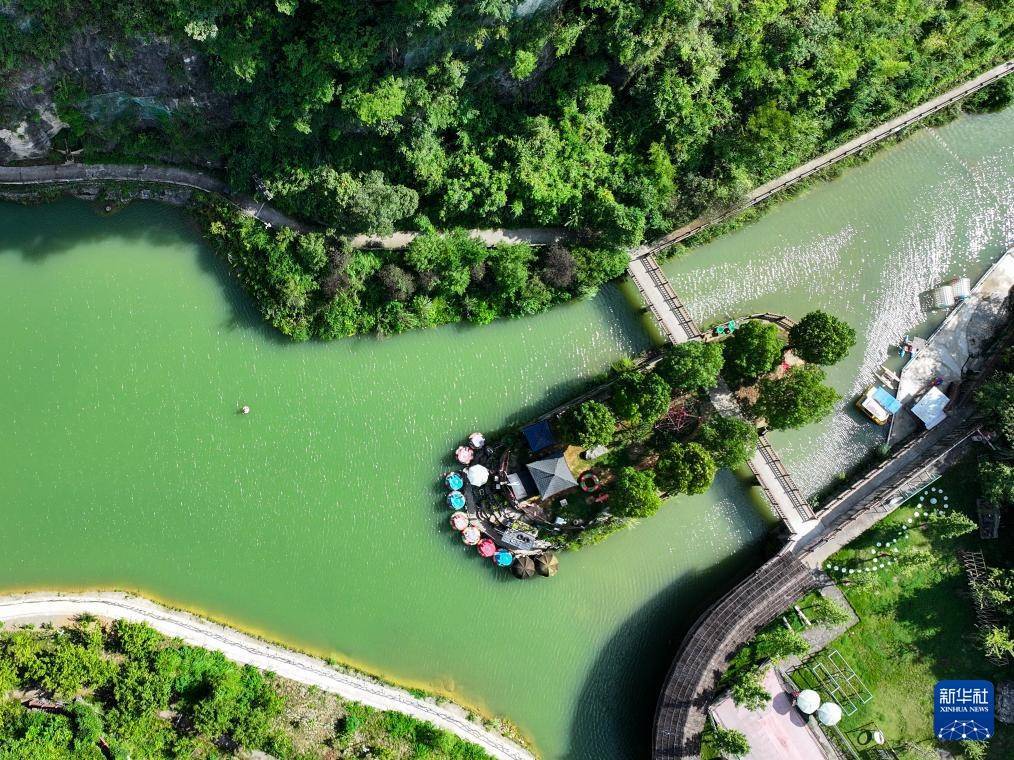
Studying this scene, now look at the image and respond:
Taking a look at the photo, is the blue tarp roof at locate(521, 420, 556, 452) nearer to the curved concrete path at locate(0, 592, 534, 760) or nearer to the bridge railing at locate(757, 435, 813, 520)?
the bridge railing at locate(757, 435, 813, 520)

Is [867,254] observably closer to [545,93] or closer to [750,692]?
[545,93]

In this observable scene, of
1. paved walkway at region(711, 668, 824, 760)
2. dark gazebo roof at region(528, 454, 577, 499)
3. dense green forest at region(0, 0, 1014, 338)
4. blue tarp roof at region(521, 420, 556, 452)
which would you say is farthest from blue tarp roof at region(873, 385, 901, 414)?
blue tarp roof at region(521, 420, 556, 452)

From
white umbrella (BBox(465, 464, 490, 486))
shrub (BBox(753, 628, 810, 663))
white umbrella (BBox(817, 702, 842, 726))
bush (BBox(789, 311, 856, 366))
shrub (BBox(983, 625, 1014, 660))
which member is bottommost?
shrub (BBox(983, 625, 1014, 660))

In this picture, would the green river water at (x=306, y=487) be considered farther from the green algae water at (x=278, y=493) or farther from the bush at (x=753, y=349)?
the bush at (x=753, y=349)

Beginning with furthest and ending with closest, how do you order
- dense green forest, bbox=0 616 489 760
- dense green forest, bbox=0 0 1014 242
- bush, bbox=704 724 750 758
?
dense green forest, bbox=0 616 489 760 < bush, bbox=704 724 750 758 < dense green forest, bbox=0 0 1014 242

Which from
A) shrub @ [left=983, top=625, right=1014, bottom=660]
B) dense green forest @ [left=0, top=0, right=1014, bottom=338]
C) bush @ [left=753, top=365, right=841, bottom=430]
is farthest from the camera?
shrub @ [left=983, top=625, right=1014, bottom=660]

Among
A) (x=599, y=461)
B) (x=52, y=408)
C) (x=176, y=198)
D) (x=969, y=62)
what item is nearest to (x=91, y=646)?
(x=52, y=408)

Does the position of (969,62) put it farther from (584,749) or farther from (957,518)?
(584,749)

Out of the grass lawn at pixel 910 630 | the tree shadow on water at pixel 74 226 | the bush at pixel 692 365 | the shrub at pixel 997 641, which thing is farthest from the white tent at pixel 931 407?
the tree shadow on water at pixel 74 226
